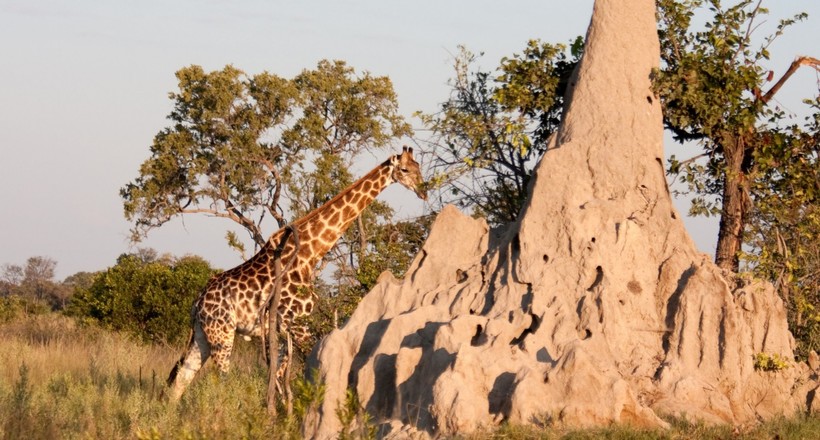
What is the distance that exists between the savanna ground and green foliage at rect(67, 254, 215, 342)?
8.52 ft

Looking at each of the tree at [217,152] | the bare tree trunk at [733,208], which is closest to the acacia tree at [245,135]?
the tree at [217,152]

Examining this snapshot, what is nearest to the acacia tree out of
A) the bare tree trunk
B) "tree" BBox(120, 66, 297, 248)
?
"tree" BBox(120, 66, 297, 248)

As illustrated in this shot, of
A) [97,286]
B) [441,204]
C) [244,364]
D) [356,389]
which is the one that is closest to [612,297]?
[356,389]

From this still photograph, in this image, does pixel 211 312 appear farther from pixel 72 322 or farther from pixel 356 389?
→ pixel 72 322

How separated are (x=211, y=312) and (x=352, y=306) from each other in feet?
5.24

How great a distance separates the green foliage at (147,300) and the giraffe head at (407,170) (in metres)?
9.20

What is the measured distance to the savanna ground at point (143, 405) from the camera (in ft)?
30.6

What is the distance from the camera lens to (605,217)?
11234 millimetres

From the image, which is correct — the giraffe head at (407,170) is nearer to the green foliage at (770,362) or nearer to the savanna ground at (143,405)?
the savanna ground at (143,405)

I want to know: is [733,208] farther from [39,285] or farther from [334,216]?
[39,285]

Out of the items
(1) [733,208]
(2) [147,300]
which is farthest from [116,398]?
(2) [147,300]

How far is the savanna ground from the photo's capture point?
931cm

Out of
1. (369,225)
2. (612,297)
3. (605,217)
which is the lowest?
(612,297)

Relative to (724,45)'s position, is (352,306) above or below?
below
